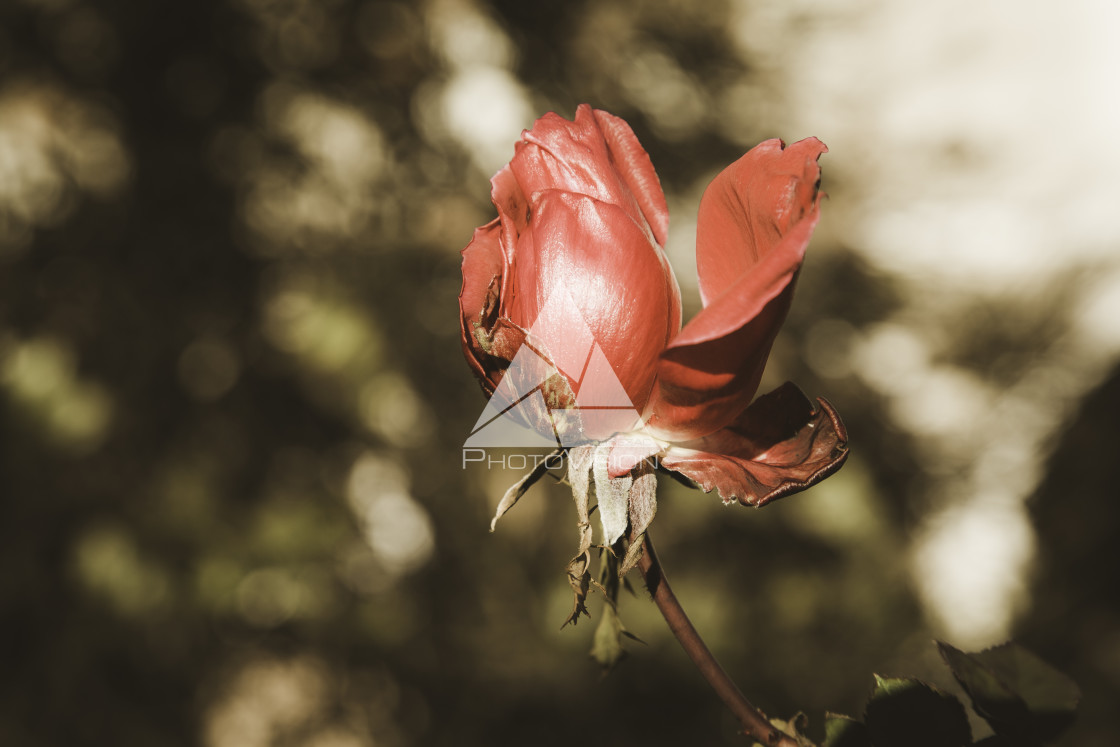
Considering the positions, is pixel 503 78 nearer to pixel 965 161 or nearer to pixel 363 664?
pixel 965 161

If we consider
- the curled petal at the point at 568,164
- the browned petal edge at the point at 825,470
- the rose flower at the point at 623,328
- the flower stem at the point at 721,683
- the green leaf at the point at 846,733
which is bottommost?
the green leaf at the point at 846,733

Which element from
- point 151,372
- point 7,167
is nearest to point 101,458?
point 151,372

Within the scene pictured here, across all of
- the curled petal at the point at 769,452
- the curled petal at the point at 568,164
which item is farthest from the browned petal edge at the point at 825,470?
the curled petal at the point at 568,164

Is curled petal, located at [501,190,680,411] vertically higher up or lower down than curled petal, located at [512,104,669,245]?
lower down

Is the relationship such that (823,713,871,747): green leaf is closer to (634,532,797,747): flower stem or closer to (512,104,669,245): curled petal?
(634,532,797,747): flower stem

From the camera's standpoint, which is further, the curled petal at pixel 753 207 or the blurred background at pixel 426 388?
the blurred background at pixel 426 388

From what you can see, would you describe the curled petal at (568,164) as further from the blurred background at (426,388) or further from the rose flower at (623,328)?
the blurred background at (426,388)

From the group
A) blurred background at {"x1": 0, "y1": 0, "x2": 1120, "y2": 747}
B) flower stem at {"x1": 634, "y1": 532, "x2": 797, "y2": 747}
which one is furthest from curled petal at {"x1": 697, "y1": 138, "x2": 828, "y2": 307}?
blurred background at {"x1": 0, "y1": 0, "x2": 1120, "y2": 747}
